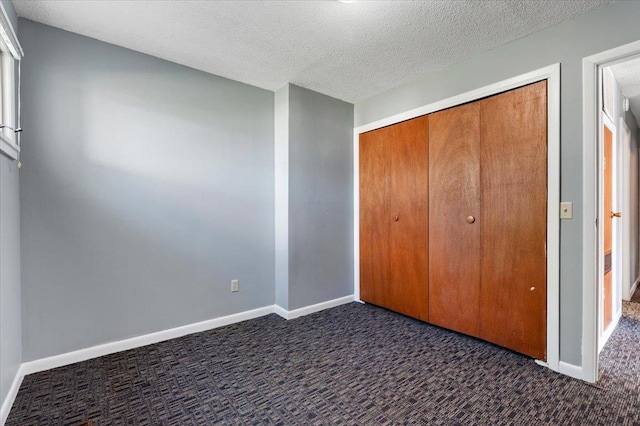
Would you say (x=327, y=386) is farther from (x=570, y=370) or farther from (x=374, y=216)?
(x=374, y=216)

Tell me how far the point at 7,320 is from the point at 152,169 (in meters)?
1.30

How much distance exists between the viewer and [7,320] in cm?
169

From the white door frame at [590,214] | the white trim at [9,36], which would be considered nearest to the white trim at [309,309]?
the white door frame at [590,214]

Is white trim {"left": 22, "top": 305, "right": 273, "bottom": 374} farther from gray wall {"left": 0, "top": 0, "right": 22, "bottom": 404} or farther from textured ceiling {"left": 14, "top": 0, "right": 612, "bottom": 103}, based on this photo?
textured ceiling {"left": 14, "top": 0, "right": 612, "bottom": 103}

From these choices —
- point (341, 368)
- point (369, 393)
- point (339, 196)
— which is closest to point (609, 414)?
point (369, 393)

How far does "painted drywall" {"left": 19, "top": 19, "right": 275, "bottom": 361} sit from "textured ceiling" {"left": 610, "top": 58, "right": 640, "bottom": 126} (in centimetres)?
325

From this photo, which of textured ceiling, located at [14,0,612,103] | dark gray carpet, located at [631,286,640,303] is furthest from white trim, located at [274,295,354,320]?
dark gray carpet, located at [631,286,640,303]

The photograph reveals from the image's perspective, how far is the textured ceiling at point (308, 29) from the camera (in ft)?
6.16

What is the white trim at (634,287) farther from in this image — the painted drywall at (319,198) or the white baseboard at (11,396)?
the white baseboard at (11,396)

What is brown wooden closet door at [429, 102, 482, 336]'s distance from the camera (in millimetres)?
2479

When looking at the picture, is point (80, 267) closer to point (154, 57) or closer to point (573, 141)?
point (154, 57)

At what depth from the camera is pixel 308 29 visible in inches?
83.3

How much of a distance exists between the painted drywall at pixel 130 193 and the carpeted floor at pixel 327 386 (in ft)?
1.19

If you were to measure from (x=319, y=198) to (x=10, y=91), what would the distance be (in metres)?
2.46
